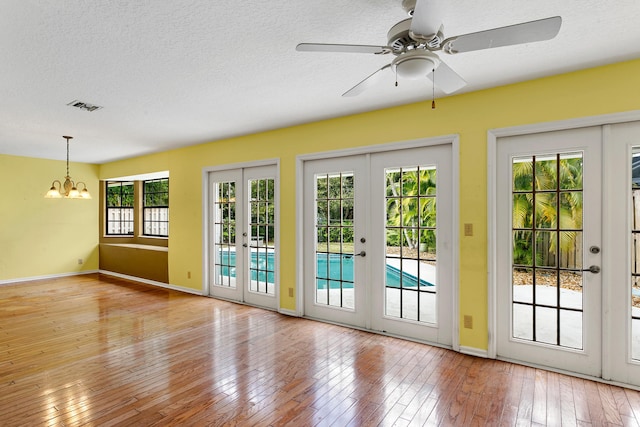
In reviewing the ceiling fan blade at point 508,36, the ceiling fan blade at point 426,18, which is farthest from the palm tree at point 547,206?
the ceiling fan blade at point 426,18

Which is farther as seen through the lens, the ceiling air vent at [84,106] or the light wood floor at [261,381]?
the ceiling air vent at [84,106]

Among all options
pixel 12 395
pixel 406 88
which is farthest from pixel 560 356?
pixel 12 395

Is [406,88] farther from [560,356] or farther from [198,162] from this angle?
[198,162]

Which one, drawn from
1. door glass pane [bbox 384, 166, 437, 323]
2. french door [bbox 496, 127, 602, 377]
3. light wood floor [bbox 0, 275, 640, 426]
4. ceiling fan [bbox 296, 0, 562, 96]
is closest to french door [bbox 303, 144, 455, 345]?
door glass pane [bbox 384, 166, 437, 323]

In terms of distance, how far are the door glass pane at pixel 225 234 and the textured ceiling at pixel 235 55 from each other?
152 cm

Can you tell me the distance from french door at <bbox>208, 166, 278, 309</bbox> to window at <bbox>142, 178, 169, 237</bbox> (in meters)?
2.30

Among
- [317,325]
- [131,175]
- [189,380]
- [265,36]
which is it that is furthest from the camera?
[131,175]

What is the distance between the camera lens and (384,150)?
149 inches

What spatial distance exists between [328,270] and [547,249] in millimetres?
2348

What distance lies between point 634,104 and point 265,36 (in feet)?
9.32

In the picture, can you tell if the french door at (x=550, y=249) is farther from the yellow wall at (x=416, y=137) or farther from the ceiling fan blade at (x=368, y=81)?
the ceiling fan blade at (x=368, y=81)

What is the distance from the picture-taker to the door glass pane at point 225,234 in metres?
5.35

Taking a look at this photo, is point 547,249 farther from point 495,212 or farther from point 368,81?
point 368,81

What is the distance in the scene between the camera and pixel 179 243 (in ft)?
19.8
